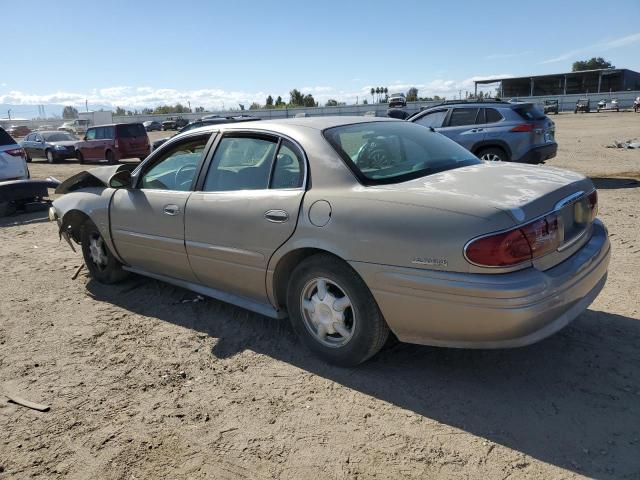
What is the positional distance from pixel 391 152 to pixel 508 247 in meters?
1.29

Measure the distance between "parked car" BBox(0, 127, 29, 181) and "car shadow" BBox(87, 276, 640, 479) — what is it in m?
8.54

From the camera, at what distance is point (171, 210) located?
4.18 m

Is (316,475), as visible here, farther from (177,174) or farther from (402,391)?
(177,174)

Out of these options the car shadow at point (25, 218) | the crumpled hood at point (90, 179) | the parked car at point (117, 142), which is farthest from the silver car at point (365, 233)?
the parked car at point (117, 142)

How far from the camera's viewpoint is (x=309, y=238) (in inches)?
127

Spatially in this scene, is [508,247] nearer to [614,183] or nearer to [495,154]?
[495,154]

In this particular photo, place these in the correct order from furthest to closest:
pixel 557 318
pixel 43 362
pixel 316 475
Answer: pixel 43 362, pixel 557 318, pixel 316 475

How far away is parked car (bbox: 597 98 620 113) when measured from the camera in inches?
2120

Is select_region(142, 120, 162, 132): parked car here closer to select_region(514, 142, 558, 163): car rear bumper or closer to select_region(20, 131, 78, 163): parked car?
select_region(20, 131, 78, 163): parked car

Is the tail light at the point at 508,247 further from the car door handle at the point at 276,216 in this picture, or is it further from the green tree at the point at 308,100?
the green tree at the point at 308,100

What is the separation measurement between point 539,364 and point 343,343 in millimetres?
1268

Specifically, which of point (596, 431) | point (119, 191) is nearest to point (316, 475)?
point (596, 431)

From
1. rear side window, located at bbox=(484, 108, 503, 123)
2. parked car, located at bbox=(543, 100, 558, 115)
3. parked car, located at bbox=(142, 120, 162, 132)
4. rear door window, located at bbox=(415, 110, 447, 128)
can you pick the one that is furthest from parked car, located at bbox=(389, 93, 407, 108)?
rear side window, located at bbox=(484, 108, 503, 123)

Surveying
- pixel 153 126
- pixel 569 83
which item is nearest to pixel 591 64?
pixel 569 83
